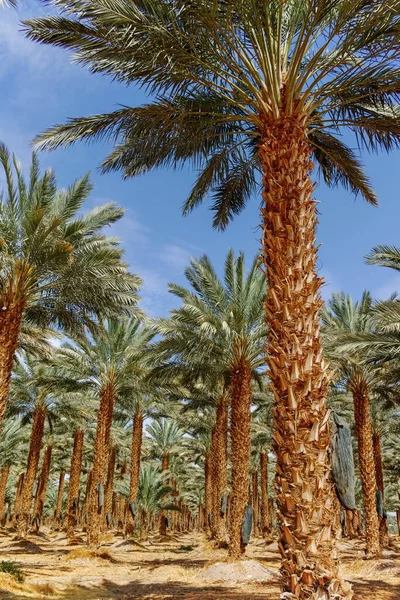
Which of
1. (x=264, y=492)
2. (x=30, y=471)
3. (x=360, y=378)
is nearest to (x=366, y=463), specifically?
(x=360, y=378)

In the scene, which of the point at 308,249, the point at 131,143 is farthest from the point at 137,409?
the point at 308,249

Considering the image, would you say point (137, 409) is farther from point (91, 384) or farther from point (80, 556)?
point (80, 556)

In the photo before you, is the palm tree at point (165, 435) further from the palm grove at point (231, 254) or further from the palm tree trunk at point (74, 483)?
the palm grove at point (231, 254)

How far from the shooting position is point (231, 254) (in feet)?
57.9

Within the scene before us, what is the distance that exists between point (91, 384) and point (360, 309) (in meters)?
12.8

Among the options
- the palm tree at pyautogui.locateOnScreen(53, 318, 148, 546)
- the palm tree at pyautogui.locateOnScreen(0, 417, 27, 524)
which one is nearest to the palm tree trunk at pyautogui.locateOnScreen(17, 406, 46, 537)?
the palm tree at pyautogui.locateOnScreen(53, 318, 148, 546)

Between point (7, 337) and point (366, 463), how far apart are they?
47.7 feet

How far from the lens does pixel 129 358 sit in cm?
2134

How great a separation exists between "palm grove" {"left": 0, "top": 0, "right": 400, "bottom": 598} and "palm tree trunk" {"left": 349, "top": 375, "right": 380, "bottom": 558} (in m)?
0.06

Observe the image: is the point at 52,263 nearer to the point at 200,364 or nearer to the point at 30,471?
the point at 200,364

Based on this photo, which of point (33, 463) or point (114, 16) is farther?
point (33, 463)

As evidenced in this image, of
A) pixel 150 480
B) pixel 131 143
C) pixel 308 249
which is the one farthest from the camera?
pixel 150 480

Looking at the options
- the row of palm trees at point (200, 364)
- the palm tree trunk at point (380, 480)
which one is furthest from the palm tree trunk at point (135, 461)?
the palm tree trunk at point (380, 480)

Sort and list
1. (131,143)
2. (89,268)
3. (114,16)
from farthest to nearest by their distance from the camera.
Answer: (89,268) → (131,143) → (114,16)
